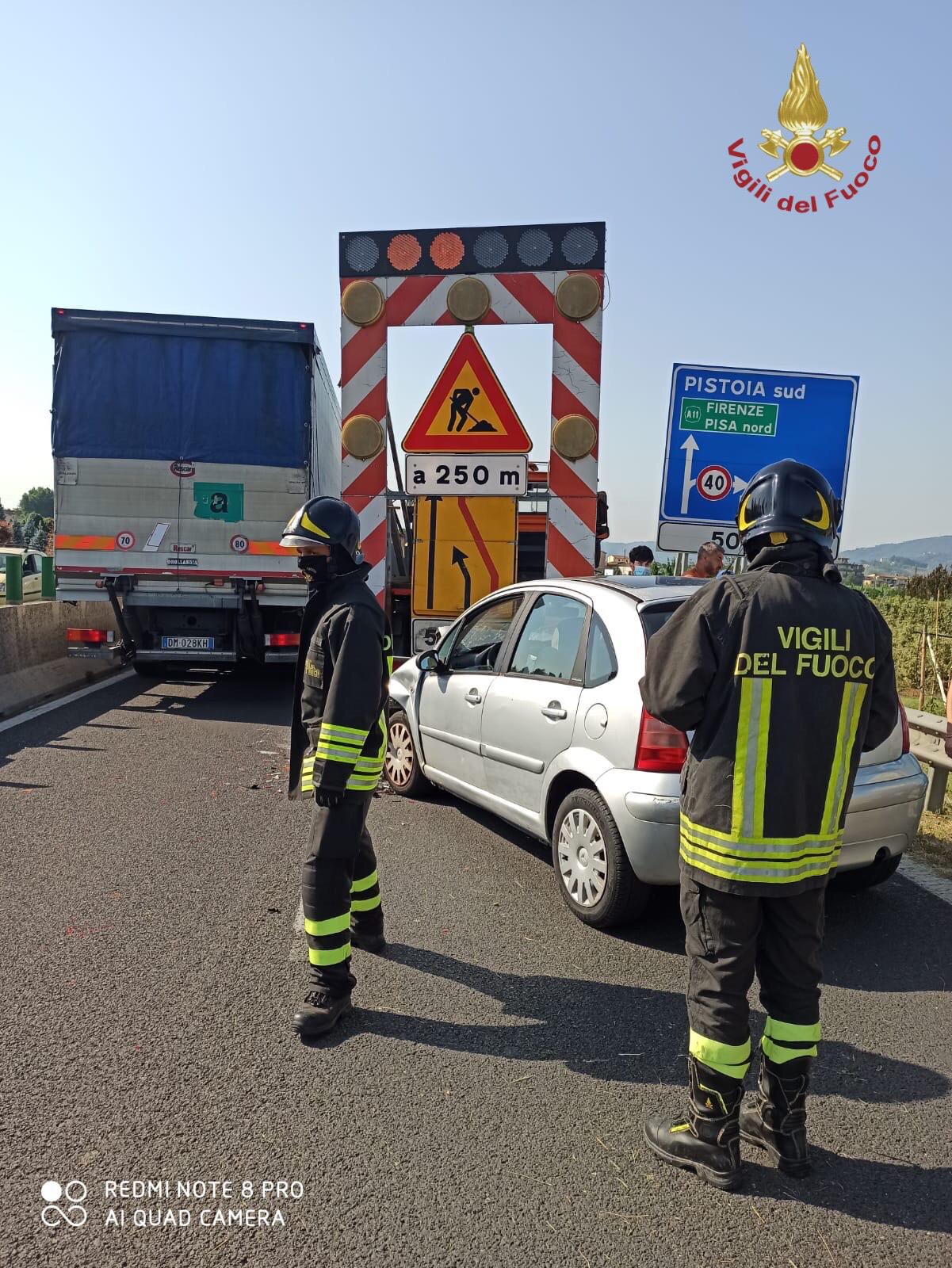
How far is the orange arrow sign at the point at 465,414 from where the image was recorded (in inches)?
291

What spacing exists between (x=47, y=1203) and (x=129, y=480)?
8.82m

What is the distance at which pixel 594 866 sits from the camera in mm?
4391

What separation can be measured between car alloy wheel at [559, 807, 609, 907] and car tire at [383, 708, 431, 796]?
6.42ft

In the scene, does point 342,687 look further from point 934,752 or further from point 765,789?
point 934,752

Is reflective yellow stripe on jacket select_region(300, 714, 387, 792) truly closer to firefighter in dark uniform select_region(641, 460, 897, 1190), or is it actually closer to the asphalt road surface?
the asphalt road surface

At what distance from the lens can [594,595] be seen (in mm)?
4910

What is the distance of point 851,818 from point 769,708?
2.02 m

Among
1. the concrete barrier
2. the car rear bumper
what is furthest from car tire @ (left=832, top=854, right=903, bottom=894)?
the concrete barrier

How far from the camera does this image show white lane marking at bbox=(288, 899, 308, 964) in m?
3.98

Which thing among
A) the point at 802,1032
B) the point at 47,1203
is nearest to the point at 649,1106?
the point at 802,1032

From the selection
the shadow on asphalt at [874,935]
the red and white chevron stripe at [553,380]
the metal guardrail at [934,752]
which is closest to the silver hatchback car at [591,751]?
the shadow on asphalt at [874,935]

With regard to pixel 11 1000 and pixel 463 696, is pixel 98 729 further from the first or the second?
pixel 11 1000

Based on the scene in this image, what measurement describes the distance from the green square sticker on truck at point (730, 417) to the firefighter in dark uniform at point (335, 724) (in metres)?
5.24

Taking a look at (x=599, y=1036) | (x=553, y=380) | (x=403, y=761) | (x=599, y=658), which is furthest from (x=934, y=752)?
(x=599, y=1036)
